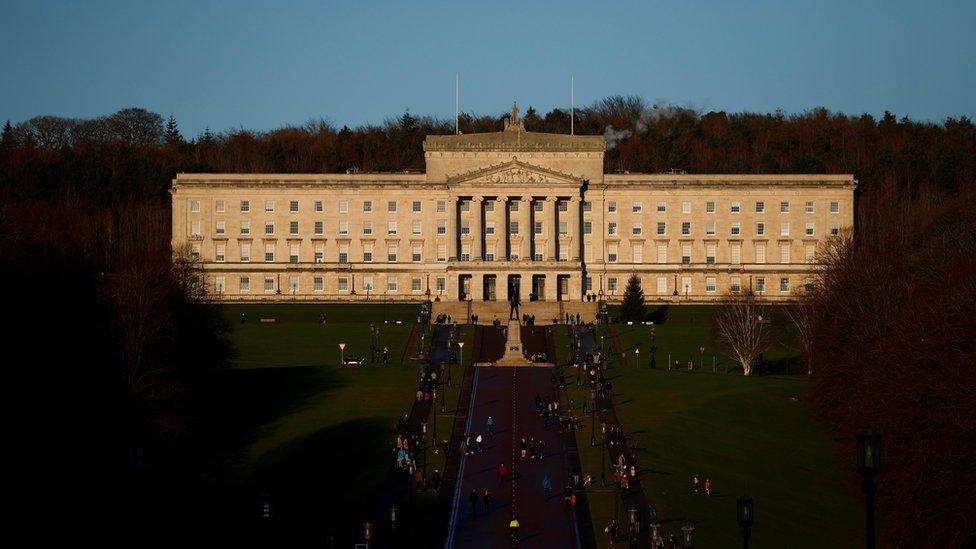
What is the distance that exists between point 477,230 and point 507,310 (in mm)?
13936

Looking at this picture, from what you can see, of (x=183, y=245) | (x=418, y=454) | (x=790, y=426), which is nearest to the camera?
(x=418, y=454)

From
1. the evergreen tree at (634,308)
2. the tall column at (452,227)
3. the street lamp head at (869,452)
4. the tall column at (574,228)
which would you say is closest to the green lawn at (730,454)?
the evergreen tree at (634,308)

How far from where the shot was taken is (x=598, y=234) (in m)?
136

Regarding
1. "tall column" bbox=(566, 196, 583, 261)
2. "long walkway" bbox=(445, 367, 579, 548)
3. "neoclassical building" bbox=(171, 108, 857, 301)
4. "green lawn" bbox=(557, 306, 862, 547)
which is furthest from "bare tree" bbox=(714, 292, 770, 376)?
"neoclassical building" bbox=(171, 108, 857, 301)

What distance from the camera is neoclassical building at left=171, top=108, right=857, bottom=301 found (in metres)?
135

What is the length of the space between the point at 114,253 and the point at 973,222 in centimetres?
6099

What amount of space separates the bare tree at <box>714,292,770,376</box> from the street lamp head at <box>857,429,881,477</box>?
206 feet

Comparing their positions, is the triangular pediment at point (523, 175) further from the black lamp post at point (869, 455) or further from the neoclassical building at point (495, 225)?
the black lamp post at point (869, 455)

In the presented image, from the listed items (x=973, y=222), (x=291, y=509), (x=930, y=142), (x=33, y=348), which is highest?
(x=930, y=142)

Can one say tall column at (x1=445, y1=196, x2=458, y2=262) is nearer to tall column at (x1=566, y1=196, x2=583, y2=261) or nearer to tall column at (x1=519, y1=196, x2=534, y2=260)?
tall column at (x1=519, y1=196, x2=534, y2=260)

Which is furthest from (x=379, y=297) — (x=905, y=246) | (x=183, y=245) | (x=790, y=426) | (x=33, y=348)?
(x=33, y=348)

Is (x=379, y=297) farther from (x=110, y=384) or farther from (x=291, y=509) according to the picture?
(x=291, y=509)

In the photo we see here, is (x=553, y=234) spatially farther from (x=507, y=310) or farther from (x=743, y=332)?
(x=743, y=332)

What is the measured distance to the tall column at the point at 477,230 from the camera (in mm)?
133875
